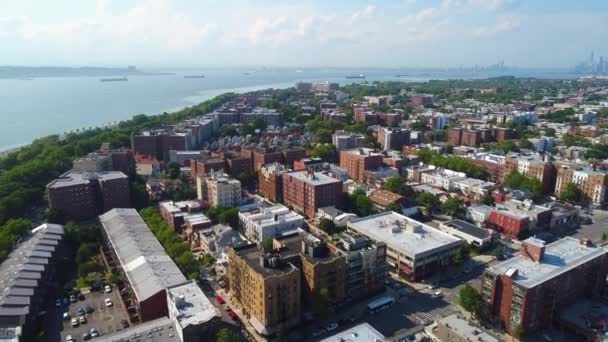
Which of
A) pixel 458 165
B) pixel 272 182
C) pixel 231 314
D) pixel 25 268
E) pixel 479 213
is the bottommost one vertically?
pixel 231 314

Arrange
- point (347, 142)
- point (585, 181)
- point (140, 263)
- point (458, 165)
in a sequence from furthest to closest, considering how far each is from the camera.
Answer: point (347, 142), point (458, 165), point (585, 181), point (140, 263)

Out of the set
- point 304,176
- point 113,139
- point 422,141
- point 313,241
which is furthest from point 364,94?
point 313,241

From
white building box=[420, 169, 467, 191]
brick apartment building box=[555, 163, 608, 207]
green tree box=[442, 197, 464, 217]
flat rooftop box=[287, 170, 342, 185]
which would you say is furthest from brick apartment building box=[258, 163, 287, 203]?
brick apartment building box=[555, 163, 608, 207]

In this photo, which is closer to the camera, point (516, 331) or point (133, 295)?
point (516, 331)

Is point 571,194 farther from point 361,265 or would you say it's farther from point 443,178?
point 361,265

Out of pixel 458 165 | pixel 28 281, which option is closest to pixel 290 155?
pixel 458 165

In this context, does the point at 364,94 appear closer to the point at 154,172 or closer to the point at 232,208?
the point at 154,172

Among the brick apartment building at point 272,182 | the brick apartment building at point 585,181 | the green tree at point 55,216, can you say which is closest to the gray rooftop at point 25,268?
the green tree at point 55,216
